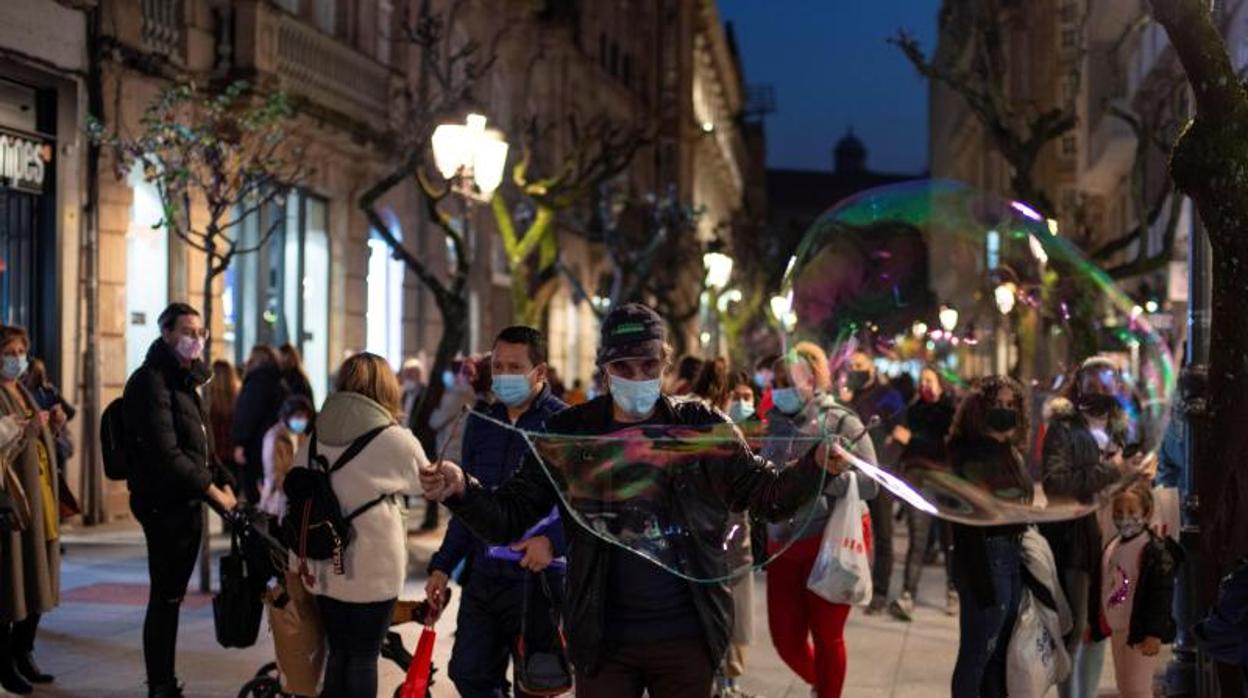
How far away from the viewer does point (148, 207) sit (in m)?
21.6

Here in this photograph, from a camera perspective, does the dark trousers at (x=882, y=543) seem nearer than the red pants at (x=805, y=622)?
No

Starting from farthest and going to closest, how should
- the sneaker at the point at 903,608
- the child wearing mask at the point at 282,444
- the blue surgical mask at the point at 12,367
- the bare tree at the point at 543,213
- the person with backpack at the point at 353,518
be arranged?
1. the bare tree at the point at 543,213
2. the child wearing mask at the point at 282,444
3. the sneaker at the point at 903,608
4. the blue surgical mask at the point at 12,367
5. the person with backpack at the point at 353,518

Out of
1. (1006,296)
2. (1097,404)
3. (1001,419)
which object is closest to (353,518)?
(1001,419)

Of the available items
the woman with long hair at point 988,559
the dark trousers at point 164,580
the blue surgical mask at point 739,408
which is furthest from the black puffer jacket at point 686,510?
the blue surgical mask at point 739,408

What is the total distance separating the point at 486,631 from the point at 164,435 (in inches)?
91.2

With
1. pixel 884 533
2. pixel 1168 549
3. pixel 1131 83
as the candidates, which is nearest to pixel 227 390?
pixel 884 533

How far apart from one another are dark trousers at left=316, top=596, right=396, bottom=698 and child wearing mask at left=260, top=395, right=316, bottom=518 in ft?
22.2

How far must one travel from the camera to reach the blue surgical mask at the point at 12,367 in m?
9.59

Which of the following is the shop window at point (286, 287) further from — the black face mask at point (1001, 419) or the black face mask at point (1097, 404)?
the black face mask at point (1001, 419)

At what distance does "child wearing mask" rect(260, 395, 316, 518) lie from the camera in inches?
569

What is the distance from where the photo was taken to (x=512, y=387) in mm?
7340

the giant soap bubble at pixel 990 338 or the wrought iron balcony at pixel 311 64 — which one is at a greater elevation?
the wrought iron balcony at pixel 311 64

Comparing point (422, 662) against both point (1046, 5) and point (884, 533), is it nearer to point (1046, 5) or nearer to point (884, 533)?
point (884, 533)

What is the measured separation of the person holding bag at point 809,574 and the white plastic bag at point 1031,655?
0.89 m
